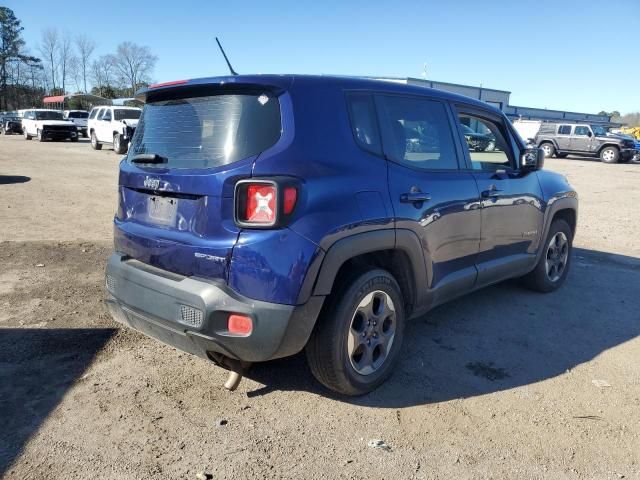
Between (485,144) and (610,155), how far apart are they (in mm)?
26081

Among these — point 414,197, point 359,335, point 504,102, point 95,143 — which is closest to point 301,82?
point 414,197

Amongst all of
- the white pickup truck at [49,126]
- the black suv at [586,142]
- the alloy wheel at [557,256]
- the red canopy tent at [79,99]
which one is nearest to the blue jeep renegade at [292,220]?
the alloy wheel at [557,256]

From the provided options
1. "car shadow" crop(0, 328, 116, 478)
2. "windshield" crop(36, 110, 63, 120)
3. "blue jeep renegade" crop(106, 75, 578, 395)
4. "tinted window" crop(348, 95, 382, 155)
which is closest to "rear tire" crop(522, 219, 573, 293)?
"blue jeep renegade" crop(106, 75, 578, 395)

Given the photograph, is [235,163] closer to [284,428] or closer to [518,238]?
[284,428]

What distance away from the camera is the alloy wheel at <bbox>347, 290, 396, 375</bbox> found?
3203mm

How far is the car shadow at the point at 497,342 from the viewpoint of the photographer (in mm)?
3480

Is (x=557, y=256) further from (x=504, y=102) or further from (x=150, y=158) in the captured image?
(x=504, y=102)

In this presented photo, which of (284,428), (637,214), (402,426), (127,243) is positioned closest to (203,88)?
(127,243)

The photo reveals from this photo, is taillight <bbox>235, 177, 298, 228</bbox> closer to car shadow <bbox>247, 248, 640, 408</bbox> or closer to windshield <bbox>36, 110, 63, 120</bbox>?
car shadow <bbox>247, 248, 640, 408</bbox>

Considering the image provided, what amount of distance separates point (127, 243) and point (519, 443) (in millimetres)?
2569

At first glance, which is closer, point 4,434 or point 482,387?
point 4,434

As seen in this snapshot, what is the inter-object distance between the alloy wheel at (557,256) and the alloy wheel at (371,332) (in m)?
2.65

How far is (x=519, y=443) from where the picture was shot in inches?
114

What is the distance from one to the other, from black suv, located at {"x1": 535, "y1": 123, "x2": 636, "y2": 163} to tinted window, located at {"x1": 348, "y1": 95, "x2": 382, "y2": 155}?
26.7 meters
